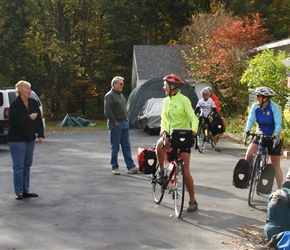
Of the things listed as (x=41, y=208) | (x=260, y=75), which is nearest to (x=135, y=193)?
(x=41, y=208)

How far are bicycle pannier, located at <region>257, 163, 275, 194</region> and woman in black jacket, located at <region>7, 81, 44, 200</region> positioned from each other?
3772mm

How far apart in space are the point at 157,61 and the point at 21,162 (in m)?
32.7

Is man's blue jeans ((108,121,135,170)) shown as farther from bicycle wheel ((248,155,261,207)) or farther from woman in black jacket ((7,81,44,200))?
bicycle wheel ((248,155,261,207))

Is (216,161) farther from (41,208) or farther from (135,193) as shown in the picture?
(41,208)

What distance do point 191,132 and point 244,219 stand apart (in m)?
1.42

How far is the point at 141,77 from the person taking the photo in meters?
38.9

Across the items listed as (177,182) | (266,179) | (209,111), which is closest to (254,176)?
(266,179)

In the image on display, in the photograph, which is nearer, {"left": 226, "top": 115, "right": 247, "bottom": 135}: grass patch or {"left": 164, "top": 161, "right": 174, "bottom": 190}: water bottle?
{"left": 164, "top": 161, "right": 174, "bottom": 190}: water bottle

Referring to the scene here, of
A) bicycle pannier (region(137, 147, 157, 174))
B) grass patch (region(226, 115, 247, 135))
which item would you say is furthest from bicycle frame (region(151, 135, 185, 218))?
grass patch (region(226, 115, 247, 135))

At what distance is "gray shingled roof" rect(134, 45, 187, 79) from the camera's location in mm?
39656

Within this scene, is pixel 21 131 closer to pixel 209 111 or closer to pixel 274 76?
pixel 209 111

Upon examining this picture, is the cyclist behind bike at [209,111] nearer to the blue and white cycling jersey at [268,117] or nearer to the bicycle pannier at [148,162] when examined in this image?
the blue and white cycling jersey at [268,117]

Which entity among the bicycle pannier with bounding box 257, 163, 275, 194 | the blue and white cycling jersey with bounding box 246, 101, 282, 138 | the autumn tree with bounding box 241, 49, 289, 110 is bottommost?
the bicycle pannier with bounding box 257, 163, 275, 194

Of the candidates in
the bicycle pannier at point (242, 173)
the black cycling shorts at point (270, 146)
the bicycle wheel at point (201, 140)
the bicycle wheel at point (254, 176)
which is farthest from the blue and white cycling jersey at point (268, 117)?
the bicycle wheel at point (201, 140)
